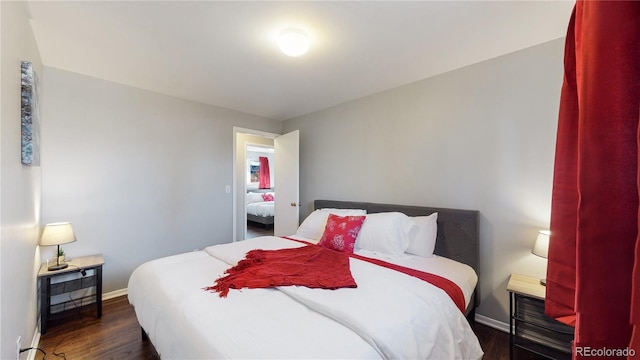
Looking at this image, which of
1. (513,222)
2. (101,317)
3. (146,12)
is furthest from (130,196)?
(513,222)

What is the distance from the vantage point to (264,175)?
8.66 meters

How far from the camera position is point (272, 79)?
2713mm

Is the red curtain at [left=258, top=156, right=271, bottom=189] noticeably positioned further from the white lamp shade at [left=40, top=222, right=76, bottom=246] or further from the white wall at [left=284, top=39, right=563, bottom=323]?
the white lamp shade at [left=40, top=222, right=76, bottom=246]

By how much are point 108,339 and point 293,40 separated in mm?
2751

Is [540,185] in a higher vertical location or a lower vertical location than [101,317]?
higher

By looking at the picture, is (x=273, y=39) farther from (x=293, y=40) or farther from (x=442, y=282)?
(x=442, y=282)

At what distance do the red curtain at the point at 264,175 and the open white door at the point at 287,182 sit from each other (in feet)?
14.6

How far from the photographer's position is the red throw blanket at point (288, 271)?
1.53 m

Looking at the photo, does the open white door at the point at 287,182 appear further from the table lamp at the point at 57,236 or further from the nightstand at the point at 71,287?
the table lamp at the point at 57,236

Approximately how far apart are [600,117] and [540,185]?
2112mm

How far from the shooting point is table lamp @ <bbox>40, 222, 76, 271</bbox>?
2.19m

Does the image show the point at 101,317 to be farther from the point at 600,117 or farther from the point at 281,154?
the point at 600,117

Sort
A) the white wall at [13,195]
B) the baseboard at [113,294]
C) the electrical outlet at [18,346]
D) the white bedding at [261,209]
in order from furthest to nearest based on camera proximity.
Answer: the white bedding at [261,209] < the baseboard at [113,294] < the electrical outlet at [18,346] < the white wall at [13,195]

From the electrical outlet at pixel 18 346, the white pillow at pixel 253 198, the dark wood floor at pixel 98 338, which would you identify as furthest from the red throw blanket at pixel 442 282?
the white pillow at pixel 253 198
